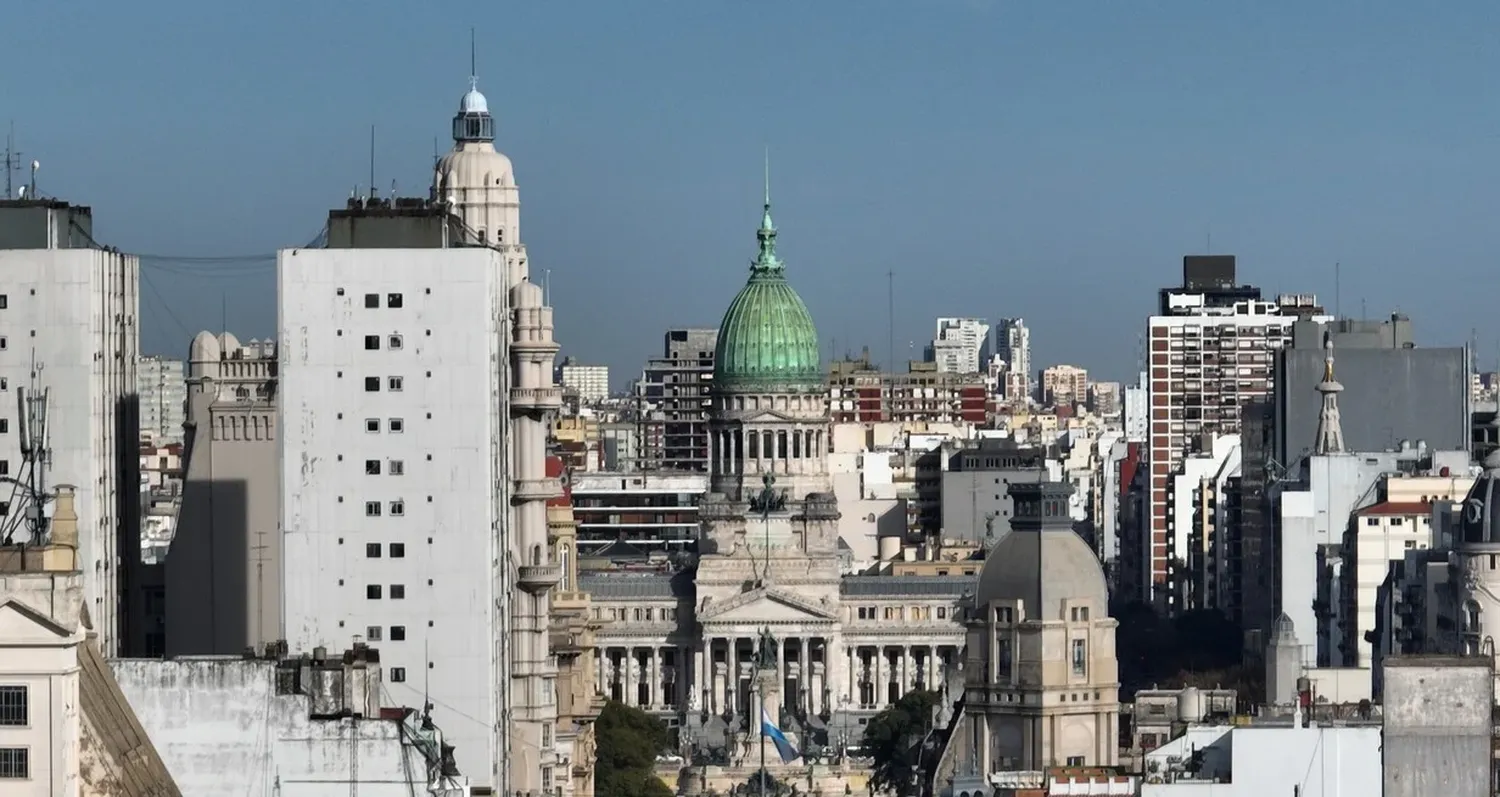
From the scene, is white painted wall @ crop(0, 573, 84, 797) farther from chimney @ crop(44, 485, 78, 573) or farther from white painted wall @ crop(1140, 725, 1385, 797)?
white painted wall @ crop(1140, 725, 1385, 797)

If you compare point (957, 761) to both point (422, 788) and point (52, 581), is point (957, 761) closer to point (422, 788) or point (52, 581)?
point (422, 788)

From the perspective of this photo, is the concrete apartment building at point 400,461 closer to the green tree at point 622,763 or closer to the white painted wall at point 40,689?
the green tree at point 622,763

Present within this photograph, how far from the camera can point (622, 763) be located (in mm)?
182500

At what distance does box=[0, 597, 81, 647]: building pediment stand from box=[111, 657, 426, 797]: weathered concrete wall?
64.5 feet

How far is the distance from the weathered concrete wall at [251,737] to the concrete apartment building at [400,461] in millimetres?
26520

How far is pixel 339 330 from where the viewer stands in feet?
422

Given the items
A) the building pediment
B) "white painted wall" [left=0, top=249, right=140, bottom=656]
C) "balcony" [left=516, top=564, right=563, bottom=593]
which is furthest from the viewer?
"balcony" [left=516, top=564, right=563, bottom=593]

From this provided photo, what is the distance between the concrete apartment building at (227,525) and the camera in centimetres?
13788

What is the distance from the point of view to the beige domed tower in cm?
13838

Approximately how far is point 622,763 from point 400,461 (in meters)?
54.5

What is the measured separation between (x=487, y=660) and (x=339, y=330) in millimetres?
8560

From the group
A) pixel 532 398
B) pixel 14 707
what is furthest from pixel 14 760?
pixel 532 398

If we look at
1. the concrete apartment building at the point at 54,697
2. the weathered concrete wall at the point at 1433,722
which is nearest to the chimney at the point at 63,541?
the concrete apartment building at the point at 54,697

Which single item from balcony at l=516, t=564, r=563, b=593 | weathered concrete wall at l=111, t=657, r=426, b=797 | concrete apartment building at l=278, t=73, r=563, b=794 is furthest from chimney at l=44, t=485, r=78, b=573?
balcony at l=516, t=564, r=563, b=593
